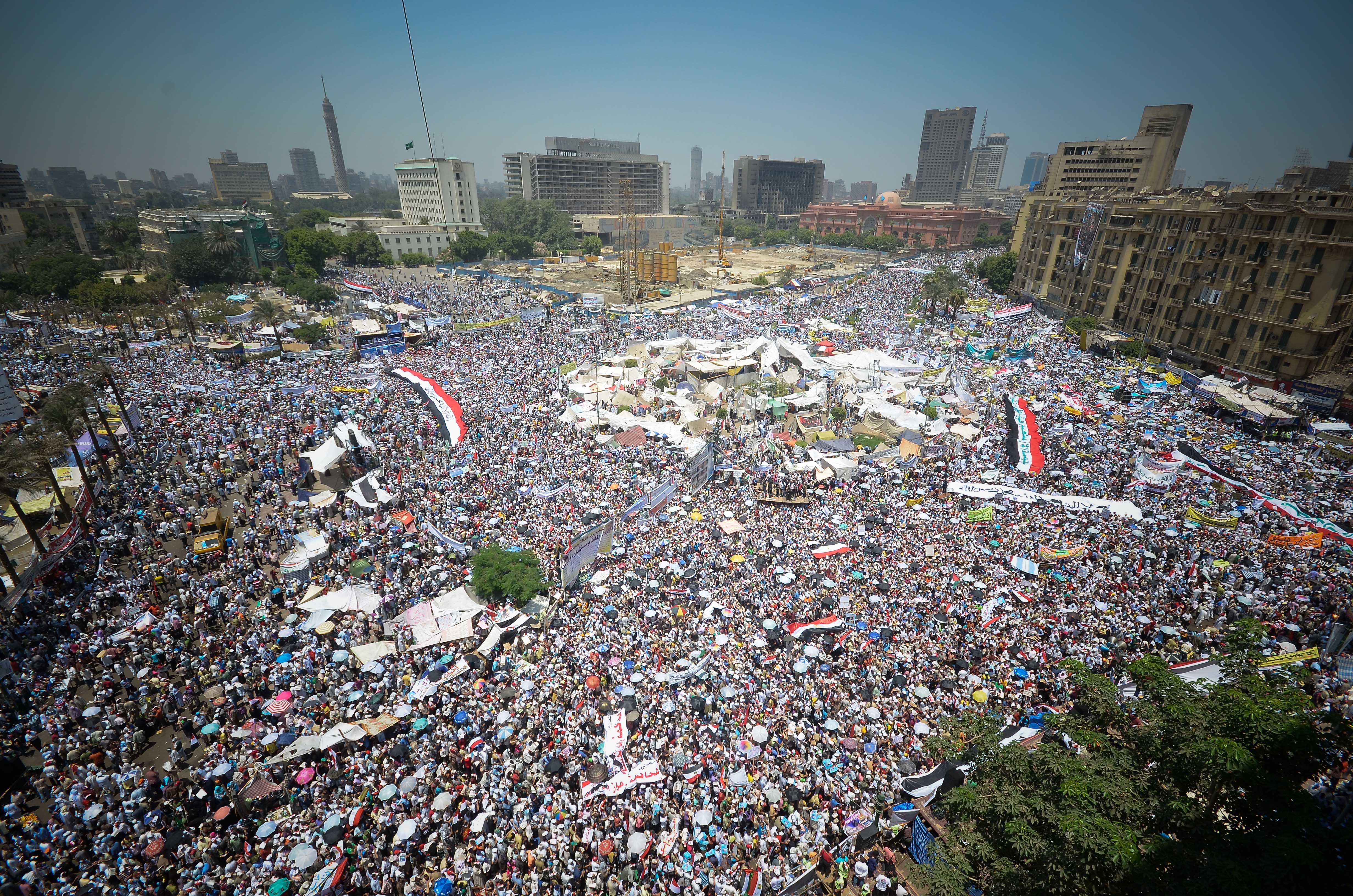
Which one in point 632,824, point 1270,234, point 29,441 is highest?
point 1270,234

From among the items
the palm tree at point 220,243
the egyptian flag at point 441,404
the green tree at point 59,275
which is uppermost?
the palm tree at point 220,243

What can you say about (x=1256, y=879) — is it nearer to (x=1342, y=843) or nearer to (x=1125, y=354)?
(x=1342, y=843)

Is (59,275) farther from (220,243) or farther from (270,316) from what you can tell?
(270,316)

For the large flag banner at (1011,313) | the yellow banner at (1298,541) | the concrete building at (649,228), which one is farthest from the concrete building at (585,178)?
the yellow banner at (1298,541)

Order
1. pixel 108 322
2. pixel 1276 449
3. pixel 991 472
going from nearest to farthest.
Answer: pixel 991 472 → pixel 1276 449 → pixel 108 322

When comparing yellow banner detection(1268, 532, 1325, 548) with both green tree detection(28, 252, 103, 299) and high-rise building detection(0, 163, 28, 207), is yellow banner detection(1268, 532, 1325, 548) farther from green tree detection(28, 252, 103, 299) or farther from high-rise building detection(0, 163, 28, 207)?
high-rise building detection(0, 163, 28, 207)

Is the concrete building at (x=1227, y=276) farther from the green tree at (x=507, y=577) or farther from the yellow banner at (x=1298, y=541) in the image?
the green tree at (x=507, y=577)

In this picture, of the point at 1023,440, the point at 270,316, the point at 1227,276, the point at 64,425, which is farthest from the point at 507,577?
the point at 1227,276

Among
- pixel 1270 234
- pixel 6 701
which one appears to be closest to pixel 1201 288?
pixel 1270 234
